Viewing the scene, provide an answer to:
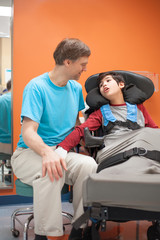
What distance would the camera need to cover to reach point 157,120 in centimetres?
304

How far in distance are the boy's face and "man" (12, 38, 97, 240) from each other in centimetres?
19

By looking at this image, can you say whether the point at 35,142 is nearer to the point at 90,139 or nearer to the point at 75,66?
the point at 90,139

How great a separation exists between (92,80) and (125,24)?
4.11ft

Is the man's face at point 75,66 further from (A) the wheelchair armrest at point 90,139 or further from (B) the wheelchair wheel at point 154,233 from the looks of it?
(B) the wheelchair wheel at point 154,233

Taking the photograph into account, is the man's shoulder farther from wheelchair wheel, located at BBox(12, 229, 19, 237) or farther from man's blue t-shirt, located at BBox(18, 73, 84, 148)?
wheelchair wheel, located at BBox(12, 229, 19, 237)

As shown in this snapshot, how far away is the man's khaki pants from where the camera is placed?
1386 millimetres

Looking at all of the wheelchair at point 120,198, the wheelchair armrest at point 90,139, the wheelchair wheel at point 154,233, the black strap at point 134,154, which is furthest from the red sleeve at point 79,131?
the wheelchair wheel at point 154,233

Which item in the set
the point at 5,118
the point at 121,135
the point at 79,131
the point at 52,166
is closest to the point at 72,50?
the point at 79,131

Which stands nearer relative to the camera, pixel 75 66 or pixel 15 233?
pixel 75 66

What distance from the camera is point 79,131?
1.74m

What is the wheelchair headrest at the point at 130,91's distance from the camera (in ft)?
6.27

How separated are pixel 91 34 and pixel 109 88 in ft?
3.93

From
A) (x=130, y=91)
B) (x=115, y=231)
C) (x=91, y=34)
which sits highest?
(x=91, y=34)

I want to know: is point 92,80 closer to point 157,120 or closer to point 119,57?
point 119,57
